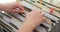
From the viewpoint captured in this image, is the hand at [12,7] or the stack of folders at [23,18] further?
the hand at [12,7]

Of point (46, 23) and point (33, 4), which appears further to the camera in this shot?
point (33, 4)

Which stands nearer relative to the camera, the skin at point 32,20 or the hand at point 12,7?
the skin at point 32,20

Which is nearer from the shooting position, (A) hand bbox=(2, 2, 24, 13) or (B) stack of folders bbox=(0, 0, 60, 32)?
(B) stack of folders bbox=(0, 0, 60, 32)

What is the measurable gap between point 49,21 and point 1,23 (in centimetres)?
28

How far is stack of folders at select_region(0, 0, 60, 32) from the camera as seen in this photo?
2.11 feet

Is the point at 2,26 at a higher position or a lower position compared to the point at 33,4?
lower

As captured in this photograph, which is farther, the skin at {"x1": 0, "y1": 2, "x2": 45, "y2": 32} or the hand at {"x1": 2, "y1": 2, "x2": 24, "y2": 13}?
the hand at {"x1": 2, "y1": 2, "x2": 24, "y2": 13}

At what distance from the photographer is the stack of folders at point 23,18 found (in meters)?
0.64

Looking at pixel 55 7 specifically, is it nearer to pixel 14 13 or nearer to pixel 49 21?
pixel 49 21

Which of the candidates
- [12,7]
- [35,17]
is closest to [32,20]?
[35,17]

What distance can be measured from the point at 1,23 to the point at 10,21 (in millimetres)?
65

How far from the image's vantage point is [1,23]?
0.75m

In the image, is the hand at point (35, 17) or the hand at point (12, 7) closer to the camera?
the hand at point (35, 17)

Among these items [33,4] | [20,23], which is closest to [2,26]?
[20,23]
